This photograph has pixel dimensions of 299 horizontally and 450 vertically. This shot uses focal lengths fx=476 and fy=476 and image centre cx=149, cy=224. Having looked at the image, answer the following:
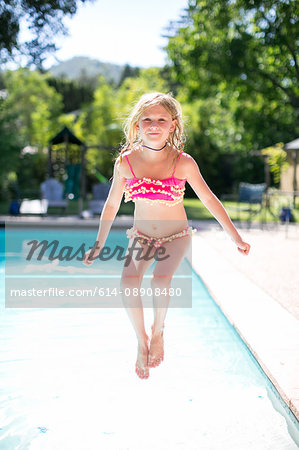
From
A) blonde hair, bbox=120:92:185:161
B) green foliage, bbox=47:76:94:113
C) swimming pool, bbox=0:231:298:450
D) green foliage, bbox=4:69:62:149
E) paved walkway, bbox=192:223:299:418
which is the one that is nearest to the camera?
swimming pool, bbox=0:231:298:450

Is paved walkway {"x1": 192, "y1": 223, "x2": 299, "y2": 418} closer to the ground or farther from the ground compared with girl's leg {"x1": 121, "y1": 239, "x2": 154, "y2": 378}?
closer to the ground

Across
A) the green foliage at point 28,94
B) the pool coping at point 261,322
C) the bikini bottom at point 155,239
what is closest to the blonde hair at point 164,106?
the bikini bottom at point 155,239

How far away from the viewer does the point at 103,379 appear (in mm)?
3705

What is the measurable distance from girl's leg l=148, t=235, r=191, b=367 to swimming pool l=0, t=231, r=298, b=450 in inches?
18.8

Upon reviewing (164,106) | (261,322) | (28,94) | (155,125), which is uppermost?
(28,94)

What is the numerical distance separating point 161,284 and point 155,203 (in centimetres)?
51

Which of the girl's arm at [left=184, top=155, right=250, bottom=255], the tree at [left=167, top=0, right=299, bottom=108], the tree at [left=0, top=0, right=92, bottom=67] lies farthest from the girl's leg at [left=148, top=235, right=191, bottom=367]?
the tree at [left=167, top=0, right=299, bottom=108]

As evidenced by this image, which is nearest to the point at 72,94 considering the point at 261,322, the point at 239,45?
the point at 239,45

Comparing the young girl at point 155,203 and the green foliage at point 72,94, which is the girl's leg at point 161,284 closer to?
the young girl at point 155,203

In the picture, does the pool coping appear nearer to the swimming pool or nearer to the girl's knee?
the swimming pool

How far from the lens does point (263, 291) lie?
17.6 ft

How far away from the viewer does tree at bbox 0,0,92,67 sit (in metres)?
13.9

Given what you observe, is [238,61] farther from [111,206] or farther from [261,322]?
[111,206]

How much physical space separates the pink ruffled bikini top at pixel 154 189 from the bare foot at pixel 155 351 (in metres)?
0.84
